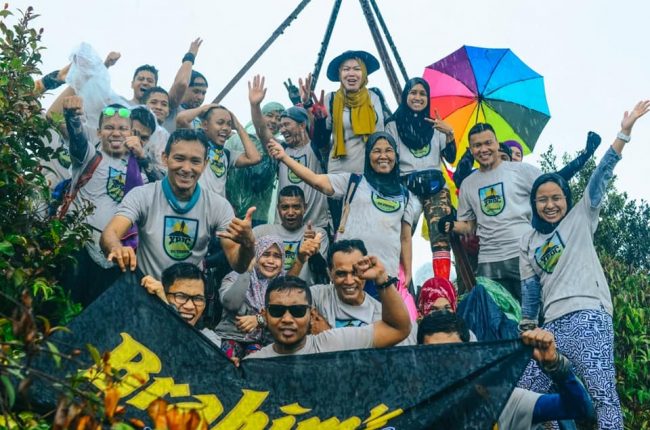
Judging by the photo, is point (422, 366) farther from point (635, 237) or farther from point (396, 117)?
point (635, 237)

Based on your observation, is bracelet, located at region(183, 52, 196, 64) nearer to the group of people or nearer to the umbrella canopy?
the group of people

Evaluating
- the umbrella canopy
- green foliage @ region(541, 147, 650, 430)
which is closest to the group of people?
the umbrella canopy

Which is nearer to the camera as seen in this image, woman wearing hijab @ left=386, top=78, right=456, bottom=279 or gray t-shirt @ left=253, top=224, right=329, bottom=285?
gray t-shirt @ left=253, top=224, right=329, bottom=285

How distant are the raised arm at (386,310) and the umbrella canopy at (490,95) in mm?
4084

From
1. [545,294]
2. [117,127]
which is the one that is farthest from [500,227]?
[117,127]

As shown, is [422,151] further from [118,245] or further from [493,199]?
[118,245]

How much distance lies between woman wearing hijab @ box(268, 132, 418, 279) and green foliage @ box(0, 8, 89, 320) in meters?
2.09

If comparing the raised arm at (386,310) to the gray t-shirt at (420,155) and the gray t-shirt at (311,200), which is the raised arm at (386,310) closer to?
the gray t-shirt at (311,200)

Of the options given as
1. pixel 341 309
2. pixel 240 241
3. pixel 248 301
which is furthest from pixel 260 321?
pixel 240 241

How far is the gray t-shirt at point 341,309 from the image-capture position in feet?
19.2

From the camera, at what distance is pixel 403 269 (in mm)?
7246

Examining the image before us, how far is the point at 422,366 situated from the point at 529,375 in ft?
5.21

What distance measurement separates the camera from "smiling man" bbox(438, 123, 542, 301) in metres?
7.23

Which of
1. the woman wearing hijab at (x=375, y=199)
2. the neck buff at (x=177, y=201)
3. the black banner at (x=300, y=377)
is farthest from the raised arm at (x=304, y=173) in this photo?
the black banner at (x=300, y=377)
